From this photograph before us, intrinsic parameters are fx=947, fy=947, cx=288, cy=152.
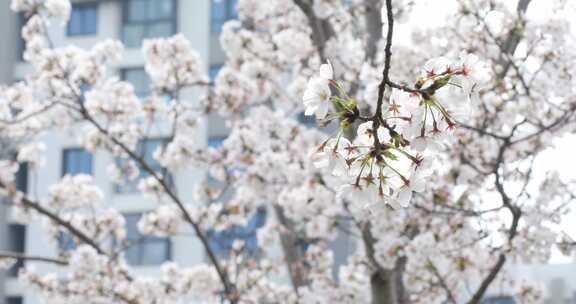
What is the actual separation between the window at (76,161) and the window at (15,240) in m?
2.18

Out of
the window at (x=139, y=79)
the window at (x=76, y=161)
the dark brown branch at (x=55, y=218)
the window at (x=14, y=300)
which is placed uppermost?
the window at (x=139, y=79)

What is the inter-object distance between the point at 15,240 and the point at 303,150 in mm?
18616

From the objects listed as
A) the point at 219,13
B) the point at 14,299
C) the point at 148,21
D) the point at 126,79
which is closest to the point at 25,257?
the point at 219,13

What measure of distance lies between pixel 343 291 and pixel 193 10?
1730 centimetres

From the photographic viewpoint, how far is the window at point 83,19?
85.0 feet

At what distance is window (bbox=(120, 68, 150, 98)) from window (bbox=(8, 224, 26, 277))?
5.01 meters

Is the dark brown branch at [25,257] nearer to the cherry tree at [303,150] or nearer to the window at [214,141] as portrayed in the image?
the cherry tree at [303,150]

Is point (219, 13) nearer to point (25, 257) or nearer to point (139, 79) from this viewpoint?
point (139, 79)

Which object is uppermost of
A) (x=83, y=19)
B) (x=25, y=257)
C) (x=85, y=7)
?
(x=85, y=7)

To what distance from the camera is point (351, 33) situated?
998cm

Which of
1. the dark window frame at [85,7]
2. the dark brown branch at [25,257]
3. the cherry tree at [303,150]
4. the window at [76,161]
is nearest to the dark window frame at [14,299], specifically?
the window at [76,161]

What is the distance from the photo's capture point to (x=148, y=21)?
25.4m

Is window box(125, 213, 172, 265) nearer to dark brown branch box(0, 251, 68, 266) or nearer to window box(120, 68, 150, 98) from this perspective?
window box(120, 68, 150, 98)

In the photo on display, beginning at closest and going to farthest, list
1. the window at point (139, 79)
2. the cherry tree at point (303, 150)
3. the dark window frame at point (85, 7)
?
the cherry tree at point (303, 150) → the window at point (139, 79) → the dark window frame at point (85, 7)
